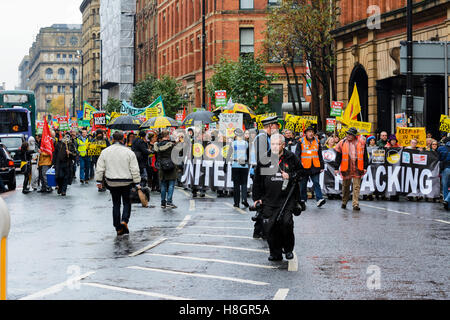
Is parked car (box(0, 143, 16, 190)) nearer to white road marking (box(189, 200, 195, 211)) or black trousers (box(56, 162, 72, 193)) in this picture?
black trousers (box(56, 162, 72, 193))

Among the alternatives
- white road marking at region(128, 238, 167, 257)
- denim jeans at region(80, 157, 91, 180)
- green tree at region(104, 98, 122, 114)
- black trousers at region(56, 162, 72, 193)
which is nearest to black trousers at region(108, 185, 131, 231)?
white road marking at region(128, 238, 167, 257)

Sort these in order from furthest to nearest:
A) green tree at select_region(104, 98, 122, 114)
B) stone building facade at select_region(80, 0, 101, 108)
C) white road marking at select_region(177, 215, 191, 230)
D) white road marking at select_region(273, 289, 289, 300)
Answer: stone building facade at select_region(80, 0, 101, 108) < green tree at select_region(104, 98, 122, 114) < white road marking at select_region(177, 215, 191, 230) < white road marking at select_region(273, 289, 289, 300)

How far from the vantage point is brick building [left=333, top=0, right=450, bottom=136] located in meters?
30.5

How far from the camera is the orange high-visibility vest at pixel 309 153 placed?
20.0 meters

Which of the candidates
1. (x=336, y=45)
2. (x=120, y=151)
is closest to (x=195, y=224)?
(x=120, y=151)

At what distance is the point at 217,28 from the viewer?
60.0 meters

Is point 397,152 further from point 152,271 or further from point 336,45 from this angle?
point 336,45

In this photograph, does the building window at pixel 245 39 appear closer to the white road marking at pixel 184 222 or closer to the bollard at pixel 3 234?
the white road marking at pixel 184 222

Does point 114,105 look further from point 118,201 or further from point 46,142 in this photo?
point 118,201

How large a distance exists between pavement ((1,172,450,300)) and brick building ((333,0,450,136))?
12633 mm

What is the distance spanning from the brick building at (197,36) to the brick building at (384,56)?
17047mm

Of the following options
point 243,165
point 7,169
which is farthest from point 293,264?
point 7,169

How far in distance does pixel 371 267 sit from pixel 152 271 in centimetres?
271

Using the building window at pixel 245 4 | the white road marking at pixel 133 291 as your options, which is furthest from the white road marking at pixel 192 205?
the building window at pixel 245 4
